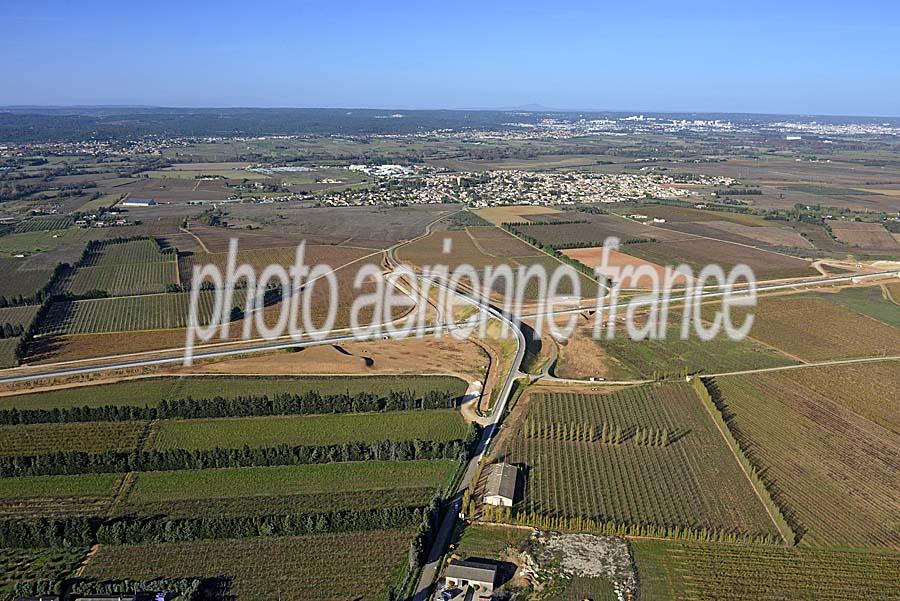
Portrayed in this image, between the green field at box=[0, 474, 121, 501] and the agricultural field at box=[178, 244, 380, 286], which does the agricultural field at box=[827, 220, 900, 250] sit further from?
the green field at box=[0, 474, 121, 501]

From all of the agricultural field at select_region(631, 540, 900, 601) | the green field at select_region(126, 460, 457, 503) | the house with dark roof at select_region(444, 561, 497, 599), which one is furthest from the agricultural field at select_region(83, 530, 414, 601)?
the agricultural field at select_region(631, 540, 900, 601)

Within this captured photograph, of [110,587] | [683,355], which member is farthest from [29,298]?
[683,355]

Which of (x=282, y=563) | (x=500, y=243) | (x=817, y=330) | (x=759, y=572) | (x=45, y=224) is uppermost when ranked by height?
(x=45, y=224)

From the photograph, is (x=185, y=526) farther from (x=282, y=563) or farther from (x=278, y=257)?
(x=278, y=257)

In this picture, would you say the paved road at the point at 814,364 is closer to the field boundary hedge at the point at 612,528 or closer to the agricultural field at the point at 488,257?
the field boundary hedge at the point at 612,528

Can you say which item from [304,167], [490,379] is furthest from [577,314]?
[304,167]

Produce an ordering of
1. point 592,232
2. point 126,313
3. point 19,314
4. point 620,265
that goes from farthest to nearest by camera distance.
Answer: point 592,232, point 620,265, point 126,313, point 19,314
